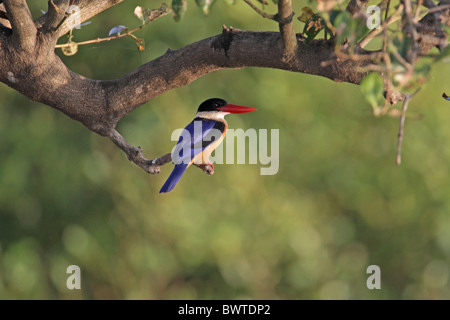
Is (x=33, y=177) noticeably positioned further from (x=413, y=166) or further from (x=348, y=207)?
(x=413, y=166)

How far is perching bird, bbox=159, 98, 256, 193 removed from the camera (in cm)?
243

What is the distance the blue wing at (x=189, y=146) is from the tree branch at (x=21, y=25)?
0.61 m

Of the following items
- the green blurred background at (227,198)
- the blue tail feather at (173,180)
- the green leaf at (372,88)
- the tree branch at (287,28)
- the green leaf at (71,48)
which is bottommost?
the green leaf at (372,88)

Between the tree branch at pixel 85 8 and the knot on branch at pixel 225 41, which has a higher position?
the tree branch at pixel 85 8

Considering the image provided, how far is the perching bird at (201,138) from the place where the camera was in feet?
7.97

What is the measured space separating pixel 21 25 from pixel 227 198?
123 inches

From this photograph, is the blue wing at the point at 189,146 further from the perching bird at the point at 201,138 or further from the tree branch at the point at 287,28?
the tree branch at the point at 287,28

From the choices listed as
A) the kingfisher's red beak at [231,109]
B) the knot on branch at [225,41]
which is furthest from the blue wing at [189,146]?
the knot on branch at [225,41]

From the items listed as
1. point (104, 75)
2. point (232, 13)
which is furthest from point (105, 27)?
point (232, 13)

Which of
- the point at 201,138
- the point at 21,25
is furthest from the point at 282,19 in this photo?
the point at 201,138

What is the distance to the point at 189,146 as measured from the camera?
8.43ft

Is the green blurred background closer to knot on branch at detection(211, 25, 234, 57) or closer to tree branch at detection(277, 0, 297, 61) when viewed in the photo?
knot on branch at detection(211, 25, 234, 57)

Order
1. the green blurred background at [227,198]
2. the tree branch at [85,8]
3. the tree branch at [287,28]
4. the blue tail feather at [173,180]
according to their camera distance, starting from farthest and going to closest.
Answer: the green blurred background at [227,198] < the blue tail feather at [173,180] < the tree branch at [85,8] < the tree branch at [287,28]

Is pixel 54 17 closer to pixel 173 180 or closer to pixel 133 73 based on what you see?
pixel 133 73
